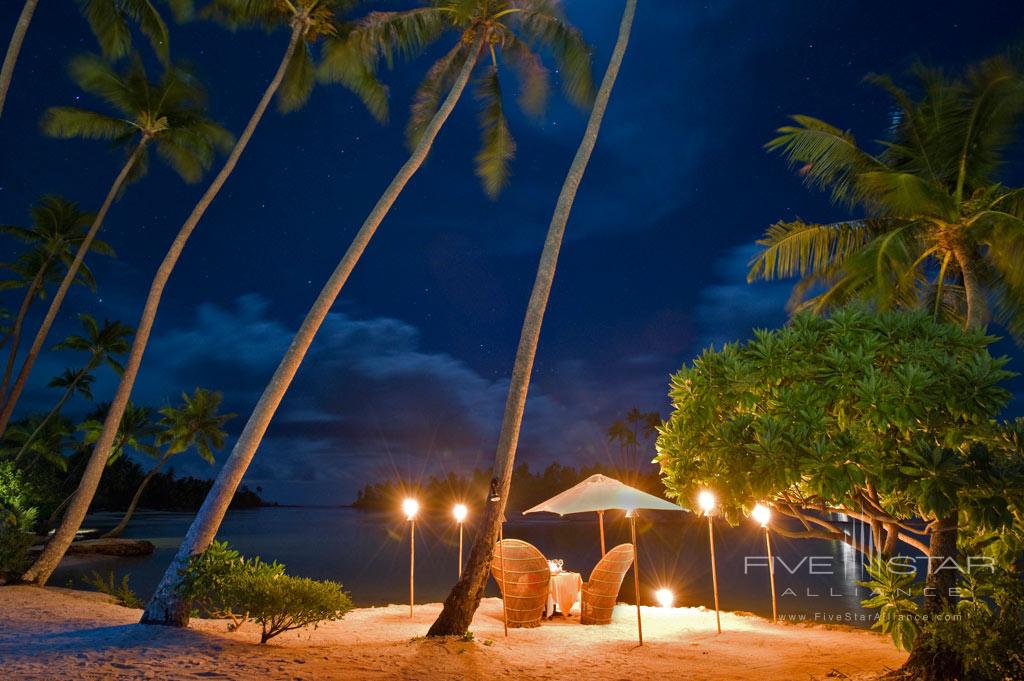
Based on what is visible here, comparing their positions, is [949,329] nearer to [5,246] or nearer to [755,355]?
[755,355]

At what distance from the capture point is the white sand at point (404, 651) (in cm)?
562

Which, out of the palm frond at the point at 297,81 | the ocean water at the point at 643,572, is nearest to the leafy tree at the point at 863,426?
the ocean water at the point at 643,572

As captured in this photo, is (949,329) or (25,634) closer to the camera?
(949,329)

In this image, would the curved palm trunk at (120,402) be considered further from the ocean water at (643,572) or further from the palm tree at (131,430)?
the palm tree at (131,430)

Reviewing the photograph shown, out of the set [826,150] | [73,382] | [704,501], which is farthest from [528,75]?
[73,382]

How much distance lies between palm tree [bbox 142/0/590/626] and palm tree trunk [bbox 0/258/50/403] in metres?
11.8

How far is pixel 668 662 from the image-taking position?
7125 millimetres

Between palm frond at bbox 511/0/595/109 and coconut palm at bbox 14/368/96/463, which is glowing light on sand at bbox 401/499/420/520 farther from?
coconut palm at bbox 14/368/96/463

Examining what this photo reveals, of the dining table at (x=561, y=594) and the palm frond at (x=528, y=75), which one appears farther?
the palm frond at (x=528, y=75)

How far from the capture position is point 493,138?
1245 centimetres

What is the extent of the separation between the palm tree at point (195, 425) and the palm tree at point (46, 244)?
15.4m

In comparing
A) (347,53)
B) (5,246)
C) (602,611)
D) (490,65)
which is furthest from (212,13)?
(5,246)

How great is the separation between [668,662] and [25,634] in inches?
293

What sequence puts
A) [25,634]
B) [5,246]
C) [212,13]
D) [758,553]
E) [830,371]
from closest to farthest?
[830,371] < [25,634] < [212,13] < [5,246] < [758,553]
